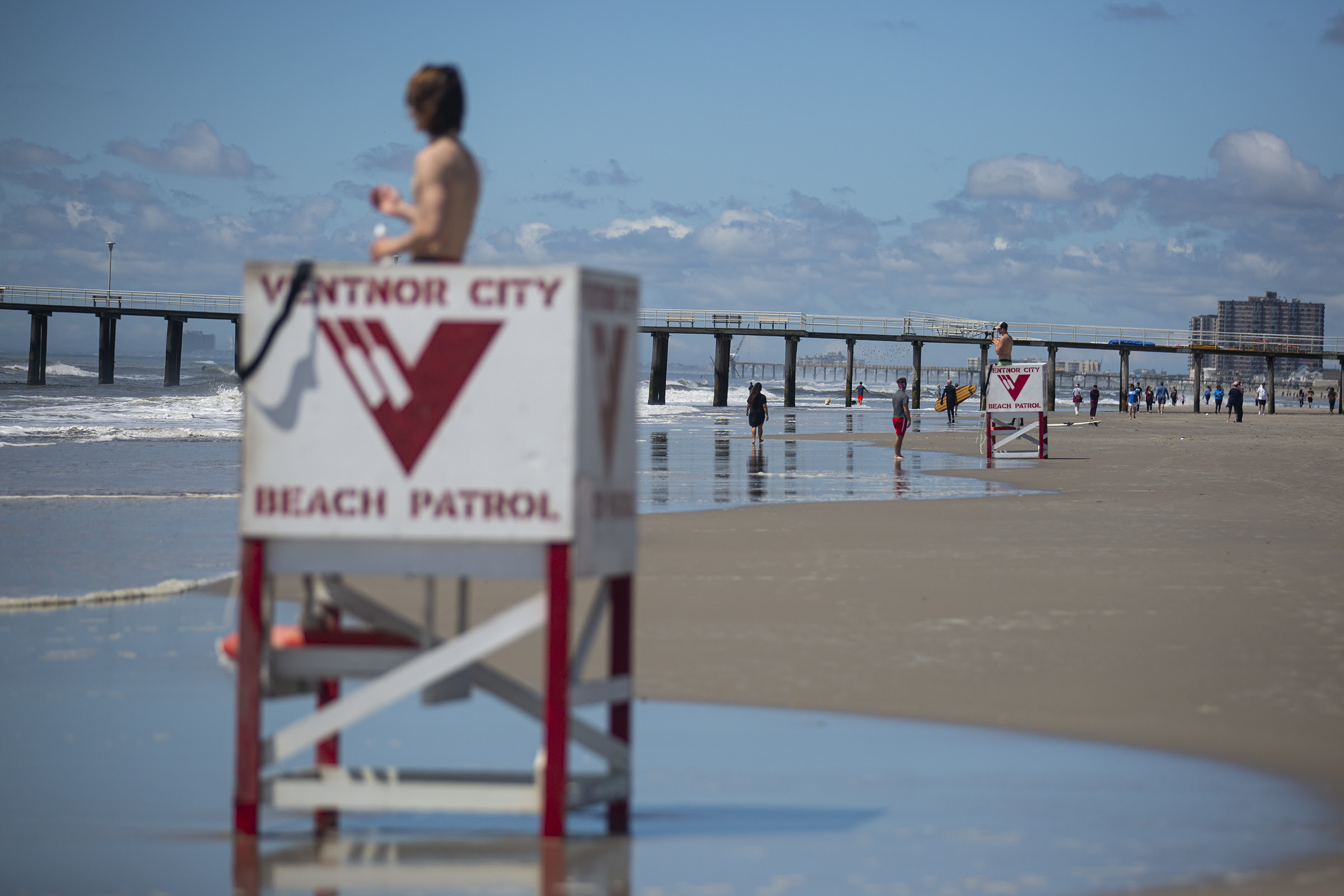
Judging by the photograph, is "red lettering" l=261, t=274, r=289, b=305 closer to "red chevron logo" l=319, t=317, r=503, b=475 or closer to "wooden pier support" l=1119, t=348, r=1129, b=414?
"red chevron logo" l=319, t=317, r=503, b=475

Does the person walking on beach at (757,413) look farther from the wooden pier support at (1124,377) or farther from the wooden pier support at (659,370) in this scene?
the wooden pier support at (1124,377)

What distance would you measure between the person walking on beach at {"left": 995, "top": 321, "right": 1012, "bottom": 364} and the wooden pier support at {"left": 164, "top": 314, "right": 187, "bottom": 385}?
2480 inches

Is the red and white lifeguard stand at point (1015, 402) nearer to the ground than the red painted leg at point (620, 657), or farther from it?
farther from it

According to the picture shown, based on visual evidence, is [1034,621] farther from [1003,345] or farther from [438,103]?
[1003,345]

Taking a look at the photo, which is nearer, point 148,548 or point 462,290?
point 462,290

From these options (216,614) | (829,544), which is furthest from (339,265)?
(829,544)

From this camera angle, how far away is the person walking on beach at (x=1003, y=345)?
2136cm

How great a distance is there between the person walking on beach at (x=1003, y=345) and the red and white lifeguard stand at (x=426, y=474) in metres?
17.7

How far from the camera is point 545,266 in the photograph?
369cm

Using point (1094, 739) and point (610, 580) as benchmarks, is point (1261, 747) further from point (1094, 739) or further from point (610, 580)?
point (610, 580)

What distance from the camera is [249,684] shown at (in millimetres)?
3861

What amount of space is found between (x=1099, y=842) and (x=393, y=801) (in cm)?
202

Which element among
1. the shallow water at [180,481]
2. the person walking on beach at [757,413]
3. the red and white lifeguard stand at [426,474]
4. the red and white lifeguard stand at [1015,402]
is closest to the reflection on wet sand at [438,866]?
the red and white lifeguard stand at [426,474]

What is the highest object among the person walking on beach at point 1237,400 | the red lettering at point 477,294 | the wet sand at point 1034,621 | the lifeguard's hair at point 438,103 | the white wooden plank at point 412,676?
Answer: the person walking on beach at point 1237,400
